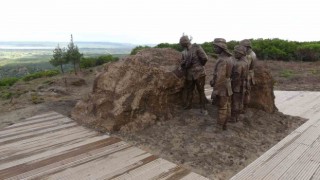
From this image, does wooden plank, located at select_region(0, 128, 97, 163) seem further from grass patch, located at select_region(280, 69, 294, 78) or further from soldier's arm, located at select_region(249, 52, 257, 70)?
grass patch, located at select_region(280, 69, 294, 78)

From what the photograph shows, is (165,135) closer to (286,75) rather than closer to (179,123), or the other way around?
(179,123)

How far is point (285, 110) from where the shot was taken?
9.48 meters

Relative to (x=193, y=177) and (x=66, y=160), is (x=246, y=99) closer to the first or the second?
(x=193, y=177)

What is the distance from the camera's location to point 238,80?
6992mm

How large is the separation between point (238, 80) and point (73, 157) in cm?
387

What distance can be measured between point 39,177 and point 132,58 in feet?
12.5

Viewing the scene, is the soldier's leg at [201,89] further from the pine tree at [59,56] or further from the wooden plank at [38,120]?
the pine tree at [59,56]

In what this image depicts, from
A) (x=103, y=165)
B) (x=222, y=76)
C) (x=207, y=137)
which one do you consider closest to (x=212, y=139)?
(x=207, y=137)

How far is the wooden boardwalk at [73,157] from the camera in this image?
500 cm

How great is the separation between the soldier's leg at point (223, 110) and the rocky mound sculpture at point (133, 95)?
131 cm

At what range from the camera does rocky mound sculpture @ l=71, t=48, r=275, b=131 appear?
710 centimetres

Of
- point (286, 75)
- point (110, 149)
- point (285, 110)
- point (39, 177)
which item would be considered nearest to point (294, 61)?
point (286, 75)

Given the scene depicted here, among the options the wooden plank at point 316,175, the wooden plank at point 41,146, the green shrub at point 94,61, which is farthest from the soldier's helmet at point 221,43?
the green shrub at point 94,61

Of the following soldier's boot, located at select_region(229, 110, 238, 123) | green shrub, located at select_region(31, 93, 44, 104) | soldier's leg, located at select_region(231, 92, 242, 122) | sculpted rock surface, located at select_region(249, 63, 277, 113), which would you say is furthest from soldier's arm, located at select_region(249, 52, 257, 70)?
green shrub, located at select_region(31, 93, 44, 104)
